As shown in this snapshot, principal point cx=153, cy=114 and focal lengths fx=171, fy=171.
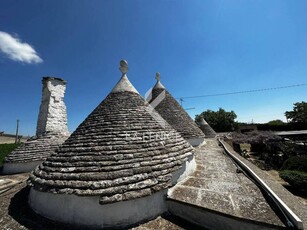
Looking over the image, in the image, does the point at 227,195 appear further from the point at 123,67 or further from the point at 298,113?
the point at 298,113

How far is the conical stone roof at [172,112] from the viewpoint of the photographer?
11.2m

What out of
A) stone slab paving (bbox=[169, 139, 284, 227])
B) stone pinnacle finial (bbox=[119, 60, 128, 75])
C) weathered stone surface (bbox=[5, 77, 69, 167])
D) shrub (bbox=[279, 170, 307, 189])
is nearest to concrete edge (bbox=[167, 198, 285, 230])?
stone slab paving (bbox=[169, 139, 284, 227])

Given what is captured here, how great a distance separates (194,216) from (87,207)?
2402 millimetres

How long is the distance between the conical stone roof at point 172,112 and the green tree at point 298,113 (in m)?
48.0

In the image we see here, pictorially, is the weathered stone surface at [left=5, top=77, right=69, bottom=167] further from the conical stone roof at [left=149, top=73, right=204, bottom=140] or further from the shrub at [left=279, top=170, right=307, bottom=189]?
the shrub at [left=279, top=170, right=307, bottom=189]

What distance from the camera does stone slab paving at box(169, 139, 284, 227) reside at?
11.2 ft

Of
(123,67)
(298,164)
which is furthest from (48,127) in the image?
(298,164)

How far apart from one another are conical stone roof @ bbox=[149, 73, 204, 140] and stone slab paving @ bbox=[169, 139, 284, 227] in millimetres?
5040

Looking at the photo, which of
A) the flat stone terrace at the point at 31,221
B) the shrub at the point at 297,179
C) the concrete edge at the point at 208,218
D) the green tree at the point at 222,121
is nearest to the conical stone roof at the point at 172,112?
the shrub at the point at 297,179

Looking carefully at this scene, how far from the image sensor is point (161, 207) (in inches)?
168

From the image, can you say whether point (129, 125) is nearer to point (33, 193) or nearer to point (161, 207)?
point (161, 207)

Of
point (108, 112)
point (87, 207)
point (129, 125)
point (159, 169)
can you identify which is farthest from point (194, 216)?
point (108, 112)

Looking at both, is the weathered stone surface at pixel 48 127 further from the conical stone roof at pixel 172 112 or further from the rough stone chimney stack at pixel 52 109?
the conical stone roof at pixel 172 112

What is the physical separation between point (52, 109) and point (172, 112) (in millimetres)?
7664
